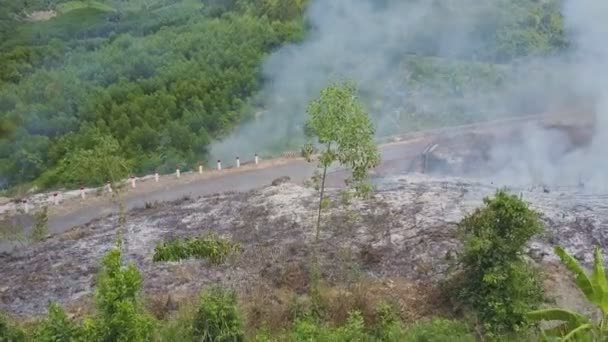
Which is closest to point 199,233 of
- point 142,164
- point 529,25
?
point 142,164

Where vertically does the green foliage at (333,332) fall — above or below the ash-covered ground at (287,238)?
below

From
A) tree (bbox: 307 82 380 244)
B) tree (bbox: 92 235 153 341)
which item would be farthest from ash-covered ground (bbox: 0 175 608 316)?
tree (bbox: 92 235 153 341)

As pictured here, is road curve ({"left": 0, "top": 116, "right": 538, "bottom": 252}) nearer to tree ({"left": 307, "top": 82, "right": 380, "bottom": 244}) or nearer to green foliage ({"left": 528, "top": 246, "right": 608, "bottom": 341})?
tree ({"left": 307, "top": 82, "right": 380, "bottom": 244})

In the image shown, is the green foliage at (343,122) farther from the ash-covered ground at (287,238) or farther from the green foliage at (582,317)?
the green foliage at (582,317)

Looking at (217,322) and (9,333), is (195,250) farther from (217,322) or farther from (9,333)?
(9,333)

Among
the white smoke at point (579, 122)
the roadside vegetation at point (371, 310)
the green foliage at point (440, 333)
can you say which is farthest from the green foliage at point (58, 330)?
the white smoke at point (579, 122)
